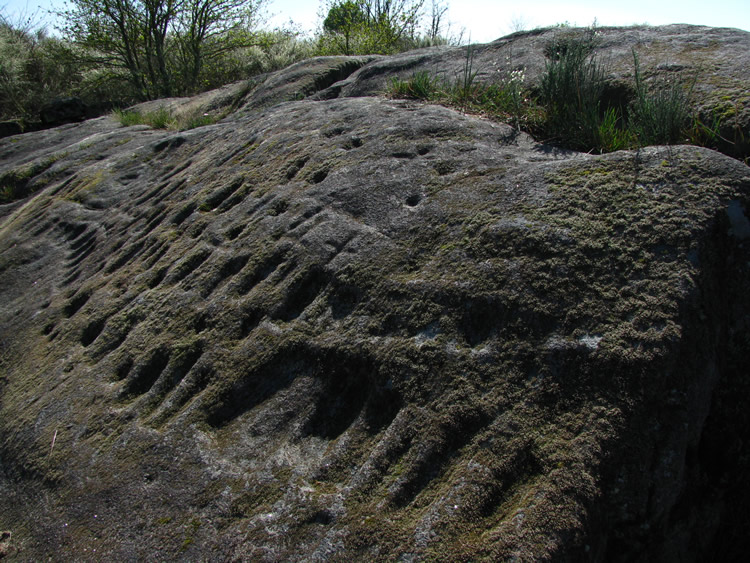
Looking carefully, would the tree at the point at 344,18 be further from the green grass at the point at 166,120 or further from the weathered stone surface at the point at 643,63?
the weathered stone surface at the point at 643,63

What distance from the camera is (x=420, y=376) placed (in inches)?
69.4

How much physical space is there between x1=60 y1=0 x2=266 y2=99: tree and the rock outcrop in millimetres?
12409

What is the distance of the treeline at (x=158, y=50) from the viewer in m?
12.9

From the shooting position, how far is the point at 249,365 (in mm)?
2129

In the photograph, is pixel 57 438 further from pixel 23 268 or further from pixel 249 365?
pixel 23 268

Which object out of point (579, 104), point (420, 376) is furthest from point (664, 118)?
point (420, 376)

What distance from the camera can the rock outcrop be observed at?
1462mm

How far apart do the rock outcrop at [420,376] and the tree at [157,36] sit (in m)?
12.4

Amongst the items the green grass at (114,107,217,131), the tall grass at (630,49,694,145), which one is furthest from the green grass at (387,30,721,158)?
the green grass at (114,107,217,131)

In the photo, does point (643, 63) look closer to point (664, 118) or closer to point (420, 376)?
point (664, 118)

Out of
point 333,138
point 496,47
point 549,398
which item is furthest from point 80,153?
point 549,398

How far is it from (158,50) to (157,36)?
1.25 ft

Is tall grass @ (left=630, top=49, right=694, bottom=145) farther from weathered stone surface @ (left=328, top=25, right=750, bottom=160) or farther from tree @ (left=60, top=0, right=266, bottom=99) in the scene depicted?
tree @ (left=60, top=0, right=266, bottom=99)

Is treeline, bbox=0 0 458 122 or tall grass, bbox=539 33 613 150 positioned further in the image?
treeline, bbox=0 0 458 122
